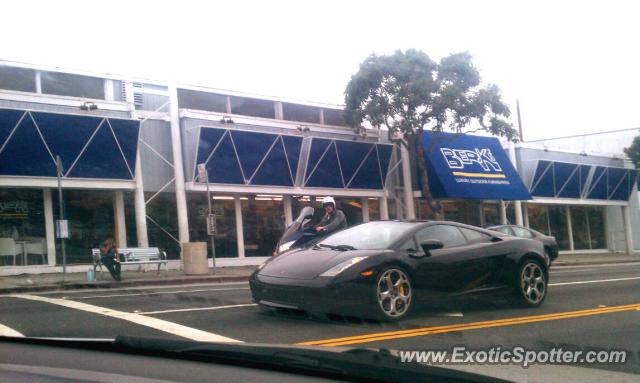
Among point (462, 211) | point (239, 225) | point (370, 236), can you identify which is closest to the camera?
point (370, 236)

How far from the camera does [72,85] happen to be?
64.2 ft

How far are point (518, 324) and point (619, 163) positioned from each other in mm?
29847

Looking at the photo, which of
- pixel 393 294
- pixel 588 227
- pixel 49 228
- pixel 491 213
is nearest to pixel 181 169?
pixel 49 228

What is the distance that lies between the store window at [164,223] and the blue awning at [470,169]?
9.85 metres

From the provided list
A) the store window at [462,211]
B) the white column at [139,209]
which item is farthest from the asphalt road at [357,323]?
the store window at [462,211]

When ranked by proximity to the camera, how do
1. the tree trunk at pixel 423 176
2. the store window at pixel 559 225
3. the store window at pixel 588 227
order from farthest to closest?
the store window at pixel 588 227, the store window at pixel 559 225, the tree trunk at pixel 423 176

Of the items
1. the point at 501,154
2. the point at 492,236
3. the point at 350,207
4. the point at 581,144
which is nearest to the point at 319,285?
the point at 492,236

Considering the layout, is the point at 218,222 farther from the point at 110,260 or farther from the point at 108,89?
the point at 110,260

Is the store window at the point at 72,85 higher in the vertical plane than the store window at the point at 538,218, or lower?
higher

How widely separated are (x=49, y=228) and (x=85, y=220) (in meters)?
1.07

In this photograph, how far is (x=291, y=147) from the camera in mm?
22938

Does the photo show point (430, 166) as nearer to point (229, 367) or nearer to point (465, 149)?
point (465, 149)

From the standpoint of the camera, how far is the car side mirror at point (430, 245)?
7695 mm

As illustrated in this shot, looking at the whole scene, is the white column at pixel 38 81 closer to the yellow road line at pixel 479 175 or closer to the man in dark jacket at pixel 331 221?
the man in dark jacket at pixel 331 221
